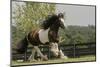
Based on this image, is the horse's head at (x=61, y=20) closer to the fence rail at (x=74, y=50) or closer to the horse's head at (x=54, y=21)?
the horse's head at (x=54, y=21)

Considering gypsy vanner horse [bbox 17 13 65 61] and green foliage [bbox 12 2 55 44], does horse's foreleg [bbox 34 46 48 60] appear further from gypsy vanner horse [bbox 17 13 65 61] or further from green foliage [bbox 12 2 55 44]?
green foliage [bbox 12 2 55 44]

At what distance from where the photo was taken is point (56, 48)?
8.91 feet

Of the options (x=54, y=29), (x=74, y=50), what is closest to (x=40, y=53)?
(x=54, y=29)

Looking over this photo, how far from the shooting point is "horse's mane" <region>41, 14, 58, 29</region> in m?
2.65

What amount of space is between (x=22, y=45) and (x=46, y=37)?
314 mm

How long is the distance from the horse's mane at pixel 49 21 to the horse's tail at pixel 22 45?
285 mm

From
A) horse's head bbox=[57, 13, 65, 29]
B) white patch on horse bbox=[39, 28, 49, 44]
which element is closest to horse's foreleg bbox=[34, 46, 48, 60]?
white patch on horse bbox=[39, 28, 49, 44]

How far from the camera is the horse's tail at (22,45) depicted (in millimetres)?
2545

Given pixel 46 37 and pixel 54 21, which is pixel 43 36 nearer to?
pixel 46 37

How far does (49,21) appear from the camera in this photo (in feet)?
8.77


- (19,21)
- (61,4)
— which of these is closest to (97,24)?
(61,4)

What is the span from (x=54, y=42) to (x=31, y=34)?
313 millimetres
